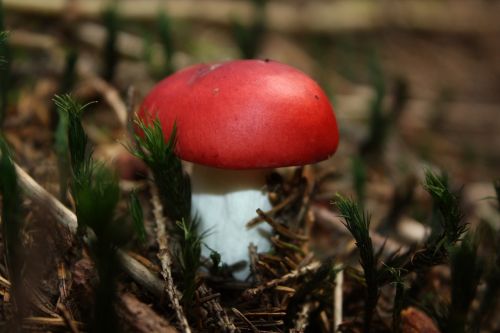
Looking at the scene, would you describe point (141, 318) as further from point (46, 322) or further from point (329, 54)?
point (329, 54)

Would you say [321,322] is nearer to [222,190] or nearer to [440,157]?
[222,190]

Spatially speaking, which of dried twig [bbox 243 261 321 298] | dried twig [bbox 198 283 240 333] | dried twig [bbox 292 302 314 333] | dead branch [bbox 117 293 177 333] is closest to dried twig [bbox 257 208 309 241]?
dried twig [bbox 243 261 321 298]

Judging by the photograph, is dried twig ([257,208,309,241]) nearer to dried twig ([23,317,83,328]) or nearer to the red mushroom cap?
the red mushroom cap

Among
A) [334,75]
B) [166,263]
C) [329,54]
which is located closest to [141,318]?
[166,263]

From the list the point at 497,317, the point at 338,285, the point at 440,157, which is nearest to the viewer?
Result: the point at 338,285

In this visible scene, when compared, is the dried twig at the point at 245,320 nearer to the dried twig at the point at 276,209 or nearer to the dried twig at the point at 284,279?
the dried twig at the point at 284,279

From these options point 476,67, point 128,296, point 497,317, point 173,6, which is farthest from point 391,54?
point 128,296
